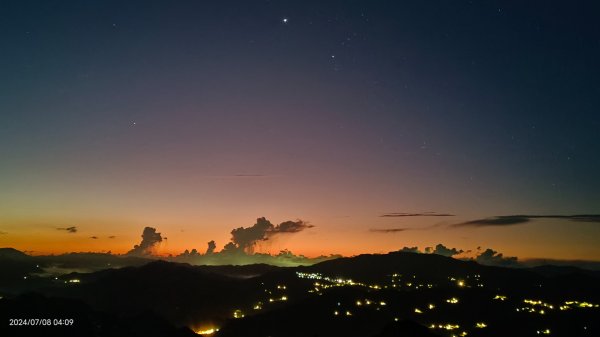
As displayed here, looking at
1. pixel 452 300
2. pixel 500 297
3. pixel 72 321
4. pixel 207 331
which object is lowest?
pixel 207 331

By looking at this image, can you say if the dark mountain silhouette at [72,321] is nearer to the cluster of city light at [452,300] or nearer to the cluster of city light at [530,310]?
the cluster of city light at [452,300]

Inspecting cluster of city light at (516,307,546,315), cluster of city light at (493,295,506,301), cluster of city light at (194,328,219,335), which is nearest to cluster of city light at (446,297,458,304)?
cluster of city light at (493,295,506,301)

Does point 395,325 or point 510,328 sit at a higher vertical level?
point 395,325

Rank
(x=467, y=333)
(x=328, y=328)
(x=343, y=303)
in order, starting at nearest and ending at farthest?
(x=467, y=333), (x=328, y=328), (x=343, y=303)

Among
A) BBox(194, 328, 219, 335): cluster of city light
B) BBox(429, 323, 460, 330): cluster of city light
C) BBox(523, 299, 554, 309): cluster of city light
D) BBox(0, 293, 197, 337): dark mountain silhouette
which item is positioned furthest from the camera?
BBox(523, 299, 554, 309): cluster of city light

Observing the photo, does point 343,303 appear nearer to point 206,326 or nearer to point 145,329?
point 206,326

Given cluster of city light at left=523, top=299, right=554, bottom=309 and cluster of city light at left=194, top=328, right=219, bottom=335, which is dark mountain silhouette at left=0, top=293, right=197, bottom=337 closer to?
cluster of city light at left=194, top=328, right=219, bottom=335

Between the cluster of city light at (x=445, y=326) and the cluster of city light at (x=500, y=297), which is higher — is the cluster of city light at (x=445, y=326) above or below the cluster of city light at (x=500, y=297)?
below

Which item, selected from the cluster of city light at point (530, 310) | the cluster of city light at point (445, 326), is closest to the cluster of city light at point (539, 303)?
the cluster of city light at point (530, 310)

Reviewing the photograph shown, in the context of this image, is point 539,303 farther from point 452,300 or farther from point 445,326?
point 445,326

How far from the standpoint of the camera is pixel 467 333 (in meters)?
140

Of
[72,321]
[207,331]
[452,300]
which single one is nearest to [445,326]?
[452,300]

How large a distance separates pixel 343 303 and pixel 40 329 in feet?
371

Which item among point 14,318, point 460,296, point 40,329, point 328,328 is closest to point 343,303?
point 328,328
